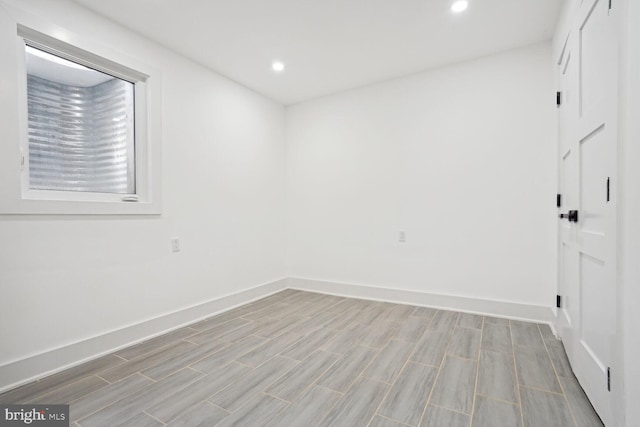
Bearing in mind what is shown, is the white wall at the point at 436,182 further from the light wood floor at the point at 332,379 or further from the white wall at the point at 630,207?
the white wall at the point at 630,207

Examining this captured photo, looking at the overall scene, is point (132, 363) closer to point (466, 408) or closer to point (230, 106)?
point (466, 408)

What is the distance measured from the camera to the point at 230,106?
3.45m

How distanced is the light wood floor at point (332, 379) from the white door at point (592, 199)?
0.29m

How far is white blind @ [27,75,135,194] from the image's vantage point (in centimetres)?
206

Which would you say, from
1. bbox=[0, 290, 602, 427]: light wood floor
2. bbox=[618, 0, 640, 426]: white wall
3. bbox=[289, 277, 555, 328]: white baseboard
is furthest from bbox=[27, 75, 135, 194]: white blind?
bbox=[618, 0, 640, 426]: white wall

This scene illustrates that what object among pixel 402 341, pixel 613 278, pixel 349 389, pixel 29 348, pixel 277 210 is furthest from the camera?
pixel 277 210

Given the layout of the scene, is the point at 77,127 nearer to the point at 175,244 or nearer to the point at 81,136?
the point at 81,136

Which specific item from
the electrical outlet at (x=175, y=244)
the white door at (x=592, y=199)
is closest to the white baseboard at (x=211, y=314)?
the electrical outlet at (x=175, y=244)

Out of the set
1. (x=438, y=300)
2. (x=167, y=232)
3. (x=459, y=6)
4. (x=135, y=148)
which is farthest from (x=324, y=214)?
(x=459, y=6)

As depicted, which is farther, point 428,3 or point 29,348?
point 428,3

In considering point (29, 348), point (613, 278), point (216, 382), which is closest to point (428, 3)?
point (613, 278)

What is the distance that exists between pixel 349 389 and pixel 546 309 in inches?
84.8

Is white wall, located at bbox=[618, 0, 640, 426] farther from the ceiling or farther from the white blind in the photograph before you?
the white blind

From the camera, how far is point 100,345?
87.8 inches
